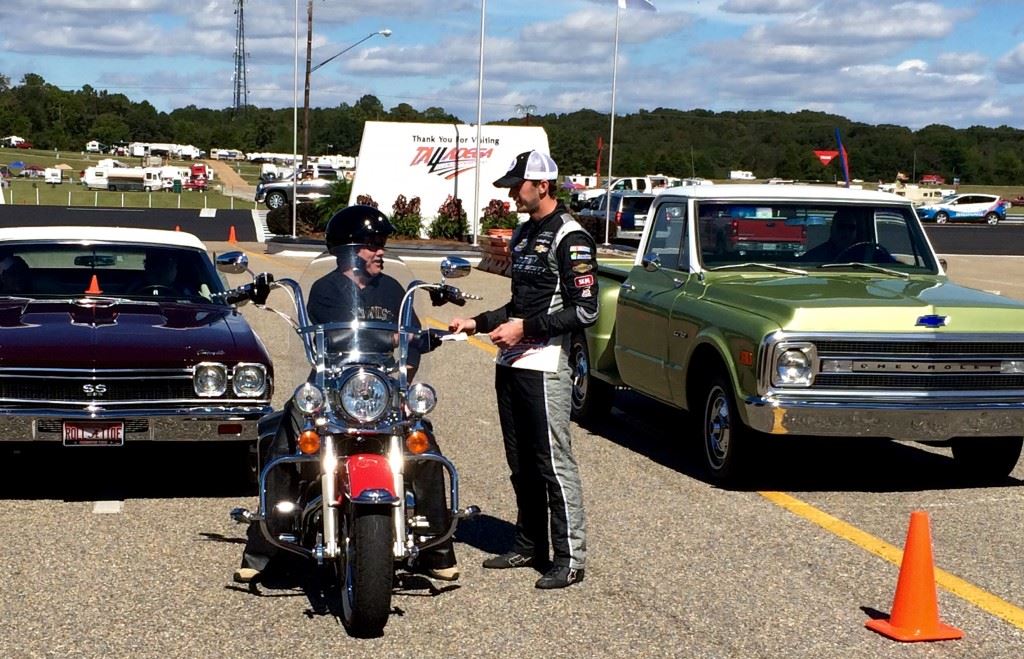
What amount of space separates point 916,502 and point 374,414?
14.1ft

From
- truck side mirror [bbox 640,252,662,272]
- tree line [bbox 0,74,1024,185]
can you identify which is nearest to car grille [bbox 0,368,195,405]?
truck side mirror [bbox 640,252,662,272]

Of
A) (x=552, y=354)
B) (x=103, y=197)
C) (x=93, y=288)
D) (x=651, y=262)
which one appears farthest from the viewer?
(x=103, y=197)

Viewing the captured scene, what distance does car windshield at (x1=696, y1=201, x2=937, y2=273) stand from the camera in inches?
410

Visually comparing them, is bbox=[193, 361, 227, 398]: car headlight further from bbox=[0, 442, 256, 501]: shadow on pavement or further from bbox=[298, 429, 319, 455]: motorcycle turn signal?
bbox=[298, 429, 319, 455]: motorcycle turn signal

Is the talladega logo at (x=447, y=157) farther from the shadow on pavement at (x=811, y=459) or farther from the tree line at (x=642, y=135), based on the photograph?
the tree line at (x=642, y=135)

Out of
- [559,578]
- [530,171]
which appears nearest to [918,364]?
[559,578]

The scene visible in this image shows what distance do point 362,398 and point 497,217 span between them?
3370 cm

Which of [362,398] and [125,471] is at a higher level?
[362,398]

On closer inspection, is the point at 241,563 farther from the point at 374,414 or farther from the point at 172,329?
the point at 172,329

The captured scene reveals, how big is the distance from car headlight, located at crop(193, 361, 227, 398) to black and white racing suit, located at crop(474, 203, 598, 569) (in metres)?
2.11

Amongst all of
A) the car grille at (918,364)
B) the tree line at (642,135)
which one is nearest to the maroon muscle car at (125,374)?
the car grille at (918,364)

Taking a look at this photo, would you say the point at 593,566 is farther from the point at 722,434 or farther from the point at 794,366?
the point at 722,434

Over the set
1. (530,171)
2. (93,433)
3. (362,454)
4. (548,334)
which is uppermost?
(530,171)

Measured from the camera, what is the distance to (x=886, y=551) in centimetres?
748
